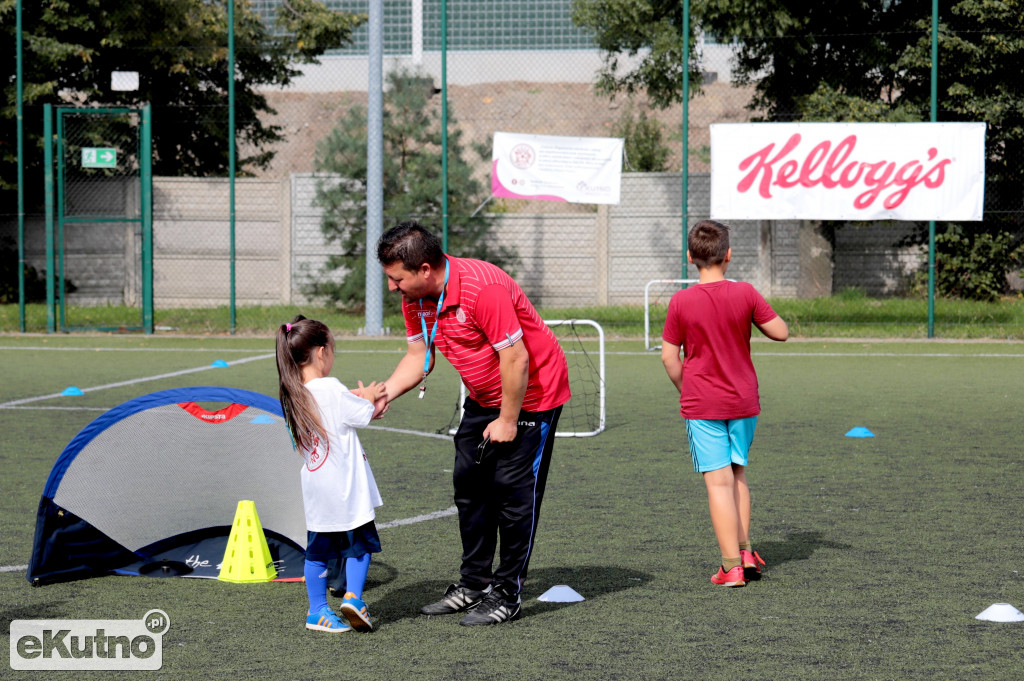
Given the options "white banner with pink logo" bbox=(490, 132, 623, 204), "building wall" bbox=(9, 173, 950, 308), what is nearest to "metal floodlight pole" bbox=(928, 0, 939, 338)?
"white banner with pink logo" bbox=(490, 132, 623, 204)

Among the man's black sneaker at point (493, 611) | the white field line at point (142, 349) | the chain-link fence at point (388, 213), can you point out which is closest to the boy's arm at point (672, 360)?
the man's black sneaker at point (493, 611)

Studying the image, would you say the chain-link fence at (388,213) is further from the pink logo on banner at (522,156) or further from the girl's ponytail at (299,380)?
the girl's ponytail at (299,380)

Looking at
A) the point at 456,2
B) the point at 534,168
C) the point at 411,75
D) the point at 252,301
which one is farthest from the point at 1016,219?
the point at 252,301

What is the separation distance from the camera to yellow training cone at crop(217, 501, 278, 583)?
525cm

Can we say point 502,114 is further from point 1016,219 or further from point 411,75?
point 1016,219

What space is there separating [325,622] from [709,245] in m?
2.21

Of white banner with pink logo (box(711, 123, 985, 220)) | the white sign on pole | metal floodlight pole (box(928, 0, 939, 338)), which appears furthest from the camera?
the white sign on pole

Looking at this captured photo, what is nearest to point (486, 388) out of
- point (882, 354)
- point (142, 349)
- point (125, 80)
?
point (882, 354)

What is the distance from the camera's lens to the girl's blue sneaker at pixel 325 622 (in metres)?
4.52

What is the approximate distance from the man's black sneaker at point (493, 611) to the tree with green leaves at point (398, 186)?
16.0m

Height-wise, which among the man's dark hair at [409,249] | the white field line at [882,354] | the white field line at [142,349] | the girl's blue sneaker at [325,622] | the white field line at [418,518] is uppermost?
the man's dark hair at [409,249]

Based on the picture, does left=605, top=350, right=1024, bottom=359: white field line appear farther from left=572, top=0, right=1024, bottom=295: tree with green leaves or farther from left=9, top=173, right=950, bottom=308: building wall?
left=9, top=173, right=950, bottom=308: building wall

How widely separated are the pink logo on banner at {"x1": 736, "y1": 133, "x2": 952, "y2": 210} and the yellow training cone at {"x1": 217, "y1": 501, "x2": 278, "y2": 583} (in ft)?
39.8

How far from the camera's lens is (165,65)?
848 inches
